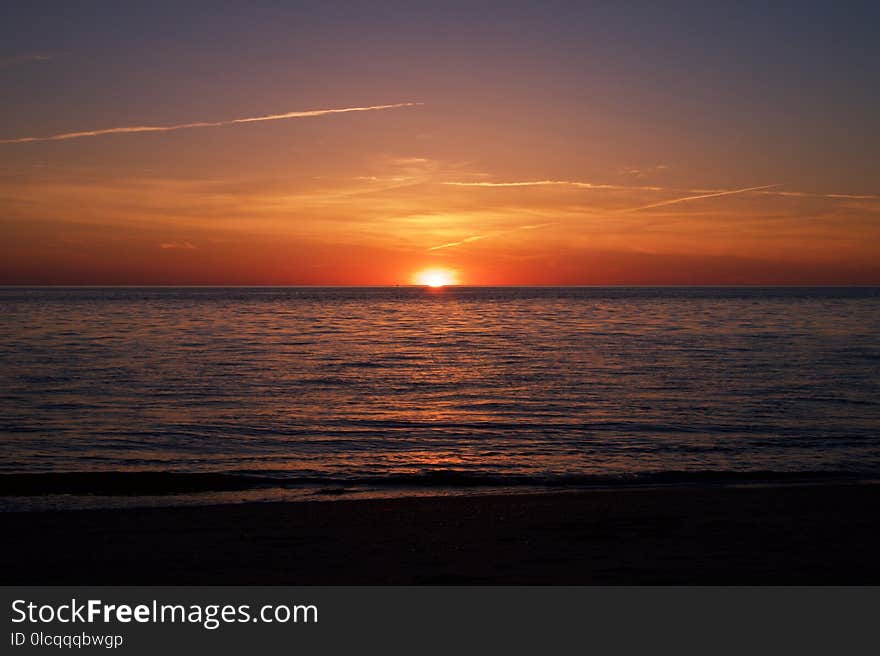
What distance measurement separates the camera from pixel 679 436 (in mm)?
18875

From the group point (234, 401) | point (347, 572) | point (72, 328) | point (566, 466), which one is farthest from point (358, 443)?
point (72, 328)

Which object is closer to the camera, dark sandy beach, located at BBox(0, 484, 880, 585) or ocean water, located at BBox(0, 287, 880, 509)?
dark sandy beach, located at BBox(0, 484, 880, 585)

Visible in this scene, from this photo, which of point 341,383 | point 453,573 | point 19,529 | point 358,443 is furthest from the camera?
point 341,383

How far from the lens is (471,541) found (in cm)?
951

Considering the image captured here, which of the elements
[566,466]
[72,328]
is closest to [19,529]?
[566,466]

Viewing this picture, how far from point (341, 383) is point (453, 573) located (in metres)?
22.1

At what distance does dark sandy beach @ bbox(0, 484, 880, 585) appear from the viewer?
26.7 feet

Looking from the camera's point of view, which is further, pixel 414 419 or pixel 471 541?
pixel 414 419

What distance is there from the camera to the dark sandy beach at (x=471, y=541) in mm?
8133

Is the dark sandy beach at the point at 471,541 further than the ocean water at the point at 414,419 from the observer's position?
No

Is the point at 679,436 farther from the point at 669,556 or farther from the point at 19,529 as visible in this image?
the point at 19,529

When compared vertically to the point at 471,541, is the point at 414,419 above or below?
below
